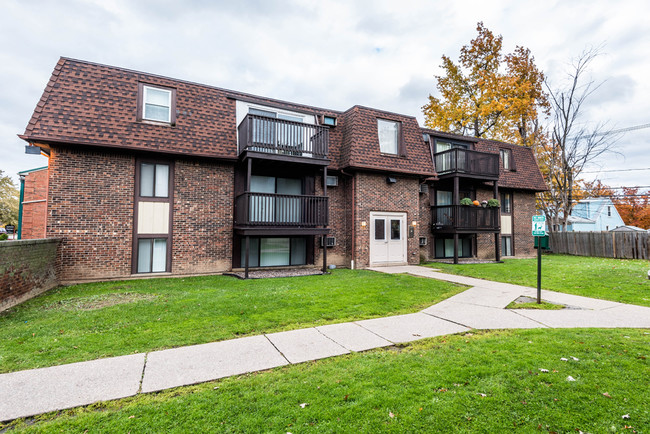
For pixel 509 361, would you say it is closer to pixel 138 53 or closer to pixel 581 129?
pixel 138 53

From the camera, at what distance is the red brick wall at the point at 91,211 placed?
8.54 meters

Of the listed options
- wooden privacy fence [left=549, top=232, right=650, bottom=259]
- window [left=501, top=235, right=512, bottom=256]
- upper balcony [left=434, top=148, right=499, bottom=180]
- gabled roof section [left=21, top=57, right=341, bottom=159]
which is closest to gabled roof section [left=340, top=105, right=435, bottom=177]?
upper balcony [left=434, top=148, right=499, bottom=180]

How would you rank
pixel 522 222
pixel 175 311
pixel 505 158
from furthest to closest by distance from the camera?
1. pixel 522 222
2. pixel 505 158
3. pixel 175 311

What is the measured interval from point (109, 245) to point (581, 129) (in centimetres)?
2783

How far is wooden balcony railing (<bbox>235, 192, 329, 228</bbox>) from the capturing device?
9.86m

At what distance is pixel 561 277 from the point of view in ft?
31.4

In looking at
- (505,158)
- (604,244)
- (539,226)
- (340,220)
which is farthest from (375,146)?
(604,244)

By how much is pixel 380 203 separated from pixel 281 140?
4.71 metres

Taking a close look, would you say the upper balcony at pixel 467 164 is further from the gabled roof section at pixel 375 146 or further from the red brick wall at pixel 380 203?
the red brick wall at pixel 380 203

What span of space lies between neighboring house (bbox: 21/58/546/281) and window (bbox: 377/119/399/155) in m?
0.05

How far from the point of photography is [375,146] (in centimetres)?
1255

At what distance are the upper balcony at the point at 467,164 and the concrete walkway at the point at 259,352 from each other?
28.4 ft

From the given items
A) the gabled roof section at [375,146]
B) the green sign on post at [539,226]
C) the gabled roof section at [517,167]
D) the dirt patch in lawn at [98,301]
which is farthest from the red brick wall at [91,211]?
the gabled roof section at [517,167]

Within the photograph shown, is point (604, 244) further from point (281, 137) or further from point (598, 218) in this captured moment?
point (598, 218)
